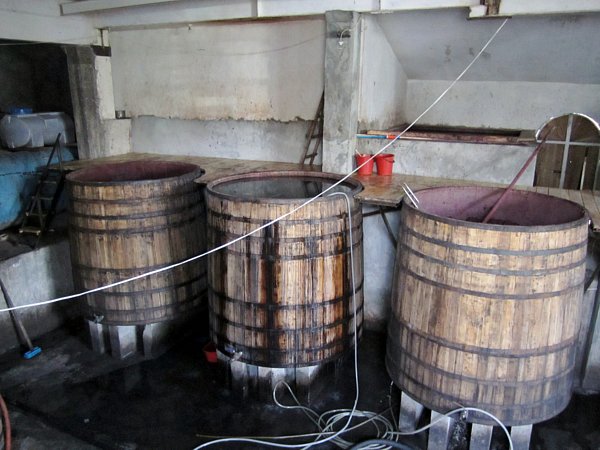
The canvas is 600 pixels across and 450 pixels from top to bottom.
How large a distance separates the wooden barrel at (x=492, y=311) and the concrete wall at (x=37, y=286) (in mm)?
3730

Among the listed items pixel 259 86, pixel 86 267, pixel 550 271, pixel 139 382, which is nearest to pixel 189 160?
pixel 259 86

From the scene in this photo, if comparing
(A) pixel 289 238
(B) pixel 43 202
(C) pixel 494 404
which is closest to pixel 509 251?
(C) pixel 494 404

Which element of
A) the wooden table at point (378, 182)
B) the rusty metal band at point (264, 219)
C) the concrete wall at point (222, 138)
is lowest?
the rusty metal band at point (264, 219)

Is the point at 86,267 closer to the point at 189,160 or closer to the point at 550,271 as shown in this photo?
the point at 189,160

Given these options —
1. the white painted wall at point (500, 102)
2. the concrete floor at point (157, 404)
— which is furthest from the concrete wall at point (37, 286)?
the white painted wall at point (500, 102)

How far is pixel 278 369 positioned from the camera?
3693 millimetres

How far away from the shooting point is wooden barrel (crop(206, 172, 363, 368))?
10.8ft

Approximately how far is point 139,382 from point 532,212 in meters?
3.42

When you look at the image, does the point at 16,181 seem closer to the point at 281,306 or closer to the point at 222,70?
the point at 222,70

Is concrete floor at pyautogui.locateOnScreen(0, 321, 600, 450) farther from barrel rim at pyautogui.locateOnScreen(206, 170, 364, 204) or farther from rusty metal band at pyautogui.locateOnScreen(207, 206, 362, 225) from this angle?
barrel rim at pyautogui.locateOnScreen(206, 170, 364, 204)

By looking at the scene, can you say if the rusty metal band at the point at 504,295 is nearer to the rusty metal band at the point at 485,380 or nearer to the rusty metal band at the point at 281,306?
the rusty metal band at the point at 485,380

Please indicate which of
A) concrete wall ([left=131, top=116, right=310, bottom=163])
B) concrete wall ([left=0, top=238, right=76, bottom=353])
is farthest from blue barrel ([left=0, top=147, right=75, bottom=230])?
concrete wall ([left=131, top=116, right=310, bottom=163])

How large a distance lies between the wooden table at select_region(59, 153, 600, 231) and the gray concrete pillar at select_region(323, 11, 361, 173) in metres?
0.35

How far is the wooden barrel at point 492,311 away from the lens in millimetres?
2689
